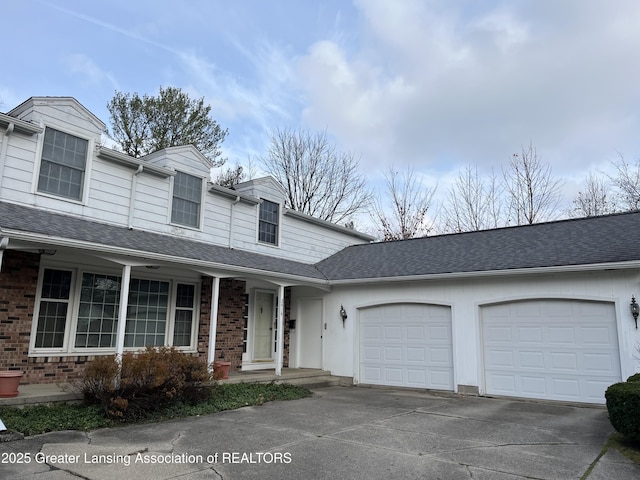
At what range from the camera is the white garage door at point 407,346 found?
10.5m

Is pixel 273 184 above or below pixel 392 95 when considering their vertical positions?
below

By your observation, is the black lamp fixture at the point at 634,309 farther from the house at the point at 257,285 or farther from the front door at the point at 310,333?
the front door at the point at 310,333

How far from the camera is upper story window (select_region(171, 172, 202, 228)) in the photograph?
10617 mm

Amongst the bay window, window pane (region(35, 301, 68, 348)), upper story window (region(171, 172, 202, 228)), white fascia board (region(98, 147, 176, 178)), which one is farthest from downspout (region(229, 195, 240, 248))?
window pane (region(35, 301, 68, 348))

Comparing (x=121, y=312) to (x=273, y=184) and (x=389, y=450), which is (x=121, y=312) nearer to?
(x=389, y=450)

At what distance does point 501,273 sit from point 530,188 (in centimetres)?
1289

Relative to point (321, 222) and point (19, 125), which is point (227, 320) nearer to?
point (321, 222)

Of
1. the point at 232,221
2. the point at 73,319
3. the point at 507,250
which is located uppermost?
the point at 232,221

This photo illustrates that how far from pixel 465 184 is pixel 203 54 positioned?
1450 cm

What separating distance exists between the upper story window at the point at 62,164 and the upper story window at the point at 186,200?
7.24 ft

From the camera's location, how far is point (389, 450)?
5102 mm

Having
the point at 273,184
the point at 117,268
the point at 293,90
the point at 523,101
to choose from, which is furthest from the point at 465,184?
the point at 117,268

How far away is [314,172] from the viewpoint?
81.9 feet

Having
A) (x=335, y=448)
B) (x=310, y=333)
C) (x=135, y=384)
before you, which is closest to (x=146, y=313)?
(x=135, y=384)
